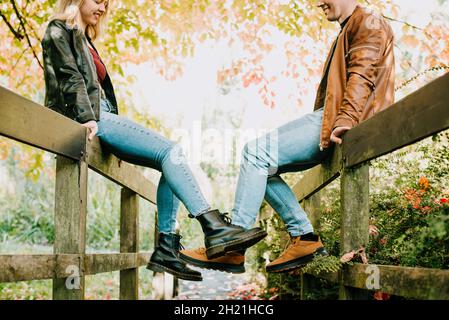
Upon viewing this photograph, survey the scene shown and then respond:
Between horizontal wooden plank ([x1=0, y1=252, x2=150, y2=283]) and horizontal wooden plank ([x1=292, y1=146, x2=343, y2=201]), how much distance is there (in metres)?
1.31

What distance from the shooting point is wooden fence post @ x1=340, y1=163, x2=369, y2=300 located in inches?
96.0

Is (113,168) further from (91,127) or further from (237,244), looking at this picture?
(237,244)

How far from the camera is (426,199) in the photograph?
2490 mm

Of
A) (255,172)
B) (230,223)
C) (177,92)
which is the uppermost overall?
(177,92)

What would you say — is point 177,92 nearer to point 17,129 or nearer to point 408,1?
point 408,1

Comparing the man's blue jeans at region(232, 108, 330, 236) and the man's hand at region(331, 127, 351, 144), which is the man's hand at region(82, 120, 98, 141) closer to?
the man's blue jeans at region(232, 108, 330, 236)

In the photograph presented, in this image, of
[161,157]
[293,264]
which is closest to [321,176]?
[293,264]

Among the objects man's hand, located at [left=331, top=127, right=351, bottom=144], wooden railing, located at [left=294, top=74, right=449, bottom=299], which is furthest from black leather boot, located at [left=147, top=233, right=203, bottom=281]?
man's hand, located at [left=331, top=127, right=351, bottom=144]

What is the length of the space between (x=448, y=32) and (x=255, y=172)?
439 centimetres

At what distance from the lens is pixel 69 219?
261cm

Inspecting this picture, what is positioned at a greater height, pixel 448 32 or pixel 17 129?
pixel 448 32

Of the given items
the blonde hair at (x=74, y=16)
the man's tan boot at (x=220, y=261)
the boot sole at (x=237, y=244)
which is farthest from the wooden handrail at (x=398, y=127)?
the blonde hair at (x=74, y=16)

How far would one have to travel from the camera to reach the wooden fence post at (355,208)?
2.44 meters

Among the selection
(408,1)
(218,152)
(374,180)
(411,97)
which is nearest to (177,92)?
(218,152)
